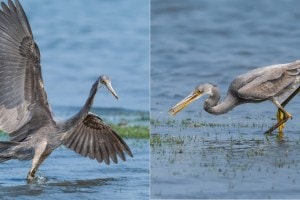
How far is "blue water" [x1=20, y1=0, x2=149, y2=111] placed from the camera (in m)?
13.1

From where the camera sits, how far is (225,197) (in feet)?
22.6

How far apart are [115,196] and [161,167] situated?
0.47m

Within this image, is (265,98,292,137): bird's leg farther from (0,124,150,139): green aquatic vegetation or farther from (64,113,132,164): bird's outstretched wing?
(0,124,150,139): green aquatic vegetation

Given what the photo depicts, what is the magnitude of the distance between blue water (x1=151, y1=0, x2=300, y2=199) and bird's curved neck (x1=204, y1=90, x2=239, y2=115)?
0.12 m

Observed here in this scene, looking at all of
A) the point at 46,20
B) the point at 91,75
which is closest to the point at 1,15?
the point at 91,75

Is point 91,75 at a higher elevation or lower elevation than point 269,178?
higher

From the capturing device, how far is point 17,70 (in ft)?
25.6

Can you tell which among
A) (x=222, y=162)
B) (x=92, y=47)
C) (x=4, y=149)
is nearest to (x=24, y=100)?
(x=4, y=149)

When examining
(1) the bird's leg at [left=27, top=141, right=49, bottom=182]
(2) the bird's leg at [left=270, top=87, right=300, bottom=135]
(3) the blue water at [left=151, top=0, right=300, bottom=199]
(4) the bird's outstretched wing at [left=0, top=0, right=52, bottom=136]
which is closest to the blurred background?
(3) the blue water at [left=151, top=0, right=300, bottom=199]

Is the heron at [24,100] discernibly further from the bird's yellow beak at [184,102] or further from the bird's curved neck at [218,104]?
the bird's curved neck at [218,104]

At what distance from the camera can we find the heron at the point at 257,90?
9.23 metres

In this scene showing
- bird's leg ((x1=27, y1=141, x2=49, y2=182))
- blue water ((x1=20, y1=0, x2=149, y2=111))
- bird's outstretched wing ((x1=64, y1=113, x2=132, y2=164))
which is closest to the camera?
bird's leg ((x1=27, y1=141, x2=49, y2=182))

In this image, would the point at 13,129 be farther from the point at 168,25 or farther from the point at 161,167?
the point at 168,25

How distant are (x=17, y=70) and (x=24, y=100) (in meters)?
0.30
